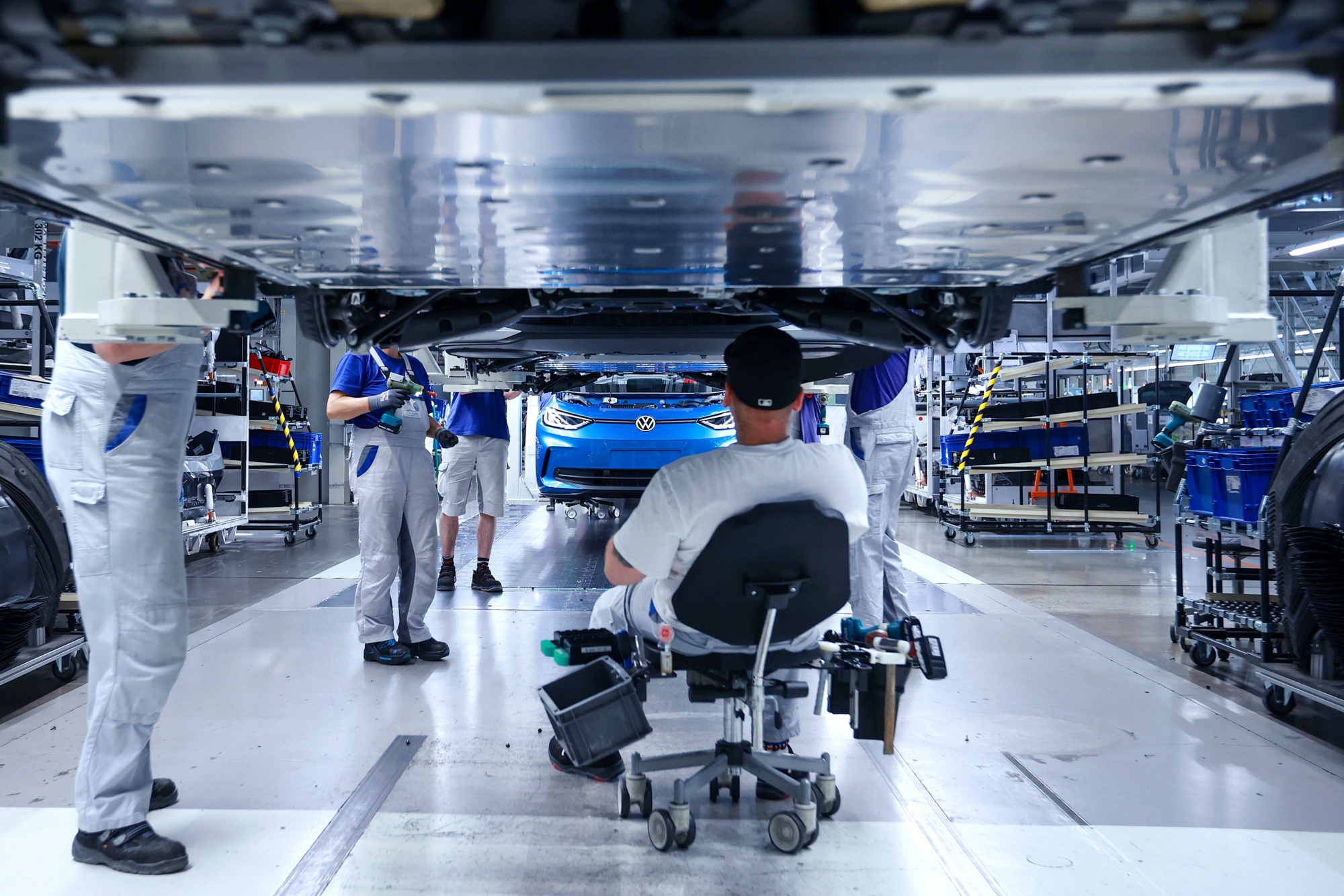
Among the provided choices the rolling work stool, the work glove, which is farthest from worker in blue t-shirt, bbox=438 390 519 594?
the rolling work stool

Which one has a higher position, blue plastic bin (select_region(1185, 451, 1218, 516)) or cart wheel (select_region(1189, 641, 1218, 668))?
blue plastic bin (select_region(1185, 451, 1218, 516))

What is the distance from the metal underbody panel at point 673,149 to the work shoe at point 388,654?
6.79 feet

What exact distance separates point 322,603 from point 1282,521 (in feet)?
14.6

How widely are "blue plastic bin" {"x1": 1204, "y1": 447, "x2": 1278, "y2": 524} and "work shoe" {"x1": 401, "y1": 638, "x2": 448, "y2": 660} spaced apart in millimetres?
3316

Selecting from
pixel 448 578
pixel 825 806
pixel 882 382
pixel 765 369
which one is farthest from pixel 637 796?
pixel 448 578

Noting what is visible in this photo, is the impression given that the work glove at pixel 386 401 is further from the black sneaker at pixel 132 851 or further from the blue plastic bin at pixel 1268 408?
the blue plastic bin at pixel 1268 408

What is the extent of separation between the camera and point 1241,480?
3461mm

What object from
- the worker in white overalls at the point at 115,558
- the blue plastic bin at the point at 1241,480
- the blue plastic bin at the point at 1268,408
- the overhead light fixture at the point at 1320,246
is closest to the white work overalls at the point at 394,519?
the worker in white overalls at the point at 115,558

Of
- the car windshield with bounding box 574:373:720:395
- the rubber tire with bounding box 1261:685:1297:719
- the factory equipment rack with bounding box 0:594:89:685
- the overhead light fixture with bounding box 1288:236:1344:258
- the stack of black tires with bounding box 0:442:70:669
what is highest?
the overhead light fixture with bounding box 1288:236:1344:258

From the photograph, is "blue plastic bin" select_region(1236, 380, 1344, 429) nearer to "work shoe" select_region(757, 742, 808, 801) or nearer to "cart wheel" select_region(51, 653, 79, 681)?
"work shoe" select_region(757, 742, 808, 801)

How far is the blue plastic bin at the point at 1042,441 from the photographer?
7246 mm

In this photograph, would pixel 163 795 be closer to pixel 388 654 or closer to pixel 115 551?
pixel 115 551

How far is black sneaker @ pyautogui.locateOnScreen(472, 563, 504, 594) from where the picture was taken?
4758mm

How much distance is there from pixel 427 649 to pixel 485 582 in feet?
4.44
